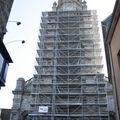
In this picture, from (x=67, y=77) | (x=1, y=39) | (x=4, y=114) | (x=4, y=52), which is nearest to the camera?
(x=1, y=39)

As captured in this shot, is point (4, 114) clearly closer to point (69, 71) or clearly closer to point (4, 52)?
point (69, 71)

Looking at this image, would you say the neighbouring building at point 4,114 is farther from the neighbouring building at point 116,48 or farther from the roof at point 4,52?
the neighbouring building at point 116,48

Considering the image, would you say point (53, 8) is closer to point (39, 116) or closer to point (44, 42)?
point (44, 42)

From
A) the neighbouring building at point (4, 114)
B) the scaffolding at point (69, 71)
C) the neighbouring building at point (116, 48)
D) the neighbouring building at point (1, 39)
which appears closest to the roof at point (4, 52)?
the neighbouring building at point (1, 39)

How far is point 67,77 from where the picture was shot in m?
25.7

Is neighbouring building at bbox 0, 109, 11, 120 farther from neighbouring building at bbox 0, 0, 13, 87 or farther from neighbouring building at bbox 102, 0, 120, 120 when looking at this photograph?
neighbouring building at bbox 102, 0, 120, 120

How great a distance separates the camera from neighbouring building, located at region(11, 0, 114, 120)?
23.4 m

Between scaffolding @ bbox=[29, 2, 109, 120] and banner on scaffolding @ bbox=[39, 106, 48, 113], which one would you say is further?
scaffolding @ bbox=[29, 2, 109, 120]

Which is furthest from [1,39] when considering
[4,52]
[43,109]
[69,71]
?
[69,71]

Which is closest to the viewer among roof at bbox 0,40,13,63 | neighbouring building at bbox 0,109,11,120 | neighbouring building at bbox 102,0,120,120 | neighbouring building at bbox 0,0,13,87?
neighbouring building at bbox 102,0,120,120

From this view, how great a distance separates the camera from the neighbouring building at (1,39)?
1008 cm

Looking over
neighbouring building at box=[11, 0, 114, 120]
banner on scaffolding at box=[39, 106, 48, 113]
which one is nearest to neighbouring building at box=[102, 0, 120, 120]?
neighbouring building at box=[11, 0, 114, 120]

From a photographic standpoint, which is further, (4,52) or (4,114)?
(4,114)

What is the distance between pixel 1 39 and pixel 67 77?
55.3ft
